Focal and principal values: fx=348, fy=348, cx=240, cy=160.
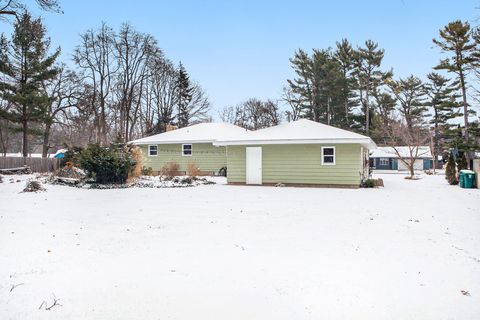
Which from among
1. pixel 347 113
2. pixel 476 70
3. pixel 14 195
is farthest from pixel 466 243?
pixel 347 113

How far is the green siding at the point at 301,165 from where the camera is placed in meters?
15.7

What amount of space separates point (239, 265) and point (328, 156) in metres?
12.5

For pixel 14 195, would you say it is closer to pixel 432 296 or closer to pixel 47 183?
pixel 47 183

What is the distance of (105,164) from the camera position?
1556 centimetres

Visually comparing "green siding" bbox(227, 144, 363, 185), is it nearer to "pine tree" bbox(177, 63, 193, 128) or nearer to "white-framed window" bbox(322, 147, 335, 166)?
"white-framed window" bbox(322, 147, 335, 166)

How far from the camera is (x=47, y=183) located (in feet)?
51.9

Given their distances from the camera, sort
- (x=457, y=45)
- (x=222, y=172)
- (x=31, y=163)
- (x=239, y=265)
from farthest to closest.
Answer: (x=31, y=163) < (x=222, y=172) < (x=457, y=45) < (x=239, y=265)

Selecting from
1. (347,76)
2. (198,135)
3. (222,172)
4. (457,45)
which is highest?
(347,76)

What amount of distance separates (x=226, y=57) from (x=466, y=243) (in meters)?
18.7

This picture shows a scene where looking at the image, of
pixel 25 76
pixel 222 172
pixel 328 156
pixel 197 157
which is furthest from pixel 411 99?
pixel 25 76

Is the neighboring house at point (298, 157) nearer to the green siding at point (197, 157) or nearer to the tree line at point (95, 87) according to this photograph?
the green siding at point (197, 157)

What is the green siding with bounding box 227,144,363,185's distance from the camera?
51.5 feet

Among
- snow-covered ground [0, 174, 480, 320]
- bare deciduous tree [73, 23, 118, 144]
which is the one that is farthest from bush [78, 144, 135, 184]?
bare deciduous tree [73, 23, 118, 144]

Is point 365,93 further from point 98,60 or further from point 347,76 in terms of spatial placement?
point 98,60
